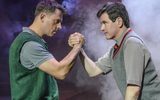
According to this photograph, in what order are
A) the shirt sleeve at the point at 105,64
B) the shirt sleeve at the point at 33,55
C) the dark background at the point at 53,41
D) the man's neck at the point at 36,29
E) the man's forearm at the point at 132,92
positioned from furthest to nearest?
the dark background at the point at 53,41 < the shirt sleeve at the point at 105,64 < the man's neck at the point at 36,29 < the shirt sleeve at the point at 33,55 < the man's forearm at the point at 132,92

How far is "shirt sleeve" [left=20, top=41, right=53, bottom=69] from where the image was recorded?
7.55ft

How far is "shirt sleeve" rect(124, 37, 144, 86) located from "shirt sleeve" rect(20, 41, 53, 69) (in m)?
0.53

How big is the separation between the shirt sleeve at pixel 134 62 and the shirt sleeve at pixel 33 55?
20.9 inches

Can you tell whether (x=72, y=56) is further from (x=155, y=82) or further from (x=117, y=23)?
(x=155, y=82)

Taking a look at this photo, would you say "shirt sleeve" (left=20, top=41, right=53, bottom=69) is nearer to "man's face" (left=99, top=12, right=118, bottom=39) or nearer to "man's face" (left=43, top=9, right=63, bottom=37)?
"man's face" (left=43, top=9, right=63, bottom=37)

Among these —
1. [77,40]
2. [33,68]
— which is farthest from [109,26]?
[33,68]

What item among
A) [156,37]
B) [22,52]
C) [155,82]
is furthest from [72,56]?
[156,37]

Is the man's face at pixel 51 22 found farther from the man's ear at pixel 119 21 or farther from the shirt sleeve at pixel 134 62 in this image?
the shirt sleeve at pixel 134 62

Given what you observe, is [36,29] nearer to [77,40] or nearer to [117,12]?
[77,40]

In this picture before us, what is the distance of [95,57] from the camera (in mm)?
4578

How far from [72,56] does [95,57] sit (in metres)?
2.19

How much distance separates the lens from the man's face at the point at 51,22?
2.53 meters

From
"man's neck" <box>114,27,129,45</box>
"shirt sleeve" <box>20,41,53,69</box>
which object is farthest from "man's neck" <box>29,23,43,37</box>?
"man's neck" <box>114,27,129,45</box>

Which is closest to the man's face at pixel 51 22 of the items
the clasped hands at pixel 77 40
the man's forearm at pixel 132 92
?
the clasped hands at pixel 77 40
